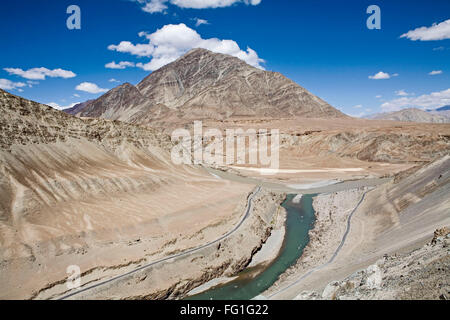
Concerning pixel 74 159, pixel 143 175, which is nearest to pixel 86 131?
pixel 74 159

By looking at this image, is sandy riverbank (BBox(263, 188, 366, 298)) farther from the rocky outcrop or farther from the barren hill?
the rocky outcrop

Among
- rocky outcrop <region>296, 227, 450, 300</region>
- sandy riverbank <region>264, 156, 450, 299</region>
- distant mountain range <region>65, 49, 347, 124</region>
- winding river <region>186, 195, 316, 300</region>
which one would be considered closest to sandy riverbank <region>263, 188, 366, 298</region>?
sandy riverbank <region>264, 156, 450, 299</region>

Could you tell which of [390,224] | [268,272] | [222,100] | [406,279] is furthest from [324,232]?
[222,100]

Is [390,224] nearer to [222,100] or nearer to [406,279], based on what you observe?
[406,279]

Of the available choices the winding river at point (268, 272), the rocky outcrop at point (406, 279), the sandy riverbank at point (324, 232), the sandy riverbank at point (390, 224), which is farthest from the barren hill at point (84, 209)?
the rocky outcrop at point (406, 279)

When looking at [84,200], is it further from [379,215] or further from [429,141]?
[429,141]
